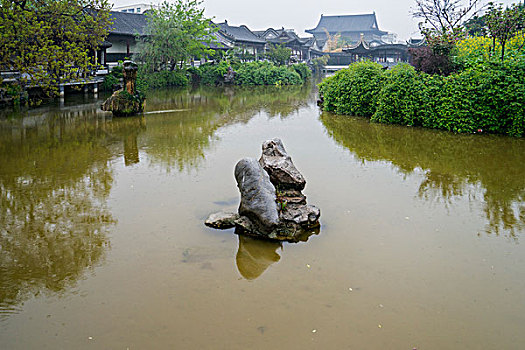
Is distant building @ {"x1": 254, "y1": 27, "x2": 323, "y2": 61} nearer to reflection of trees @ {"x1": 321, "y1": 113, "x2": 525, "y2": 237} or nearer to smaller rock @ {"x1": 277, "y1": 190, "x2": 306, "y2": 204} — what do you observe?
reflection of trees @ {"x1": 321, "y1": 113, "x2": 525, "y2": 237}

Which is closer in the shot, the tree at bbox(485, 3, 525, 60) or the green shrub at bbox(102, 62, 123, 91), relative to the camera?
the tree at bbox(485, 3, 525, 60)

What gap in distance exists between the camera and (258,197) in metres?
5.55

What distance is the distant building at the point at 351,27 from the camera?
235 feet

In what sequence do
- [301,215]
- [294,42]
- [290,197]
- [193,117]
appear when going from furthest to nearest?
[294,42] < [193,117] < [290,197] < [301,215]

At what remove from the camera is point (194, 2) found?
28750mm

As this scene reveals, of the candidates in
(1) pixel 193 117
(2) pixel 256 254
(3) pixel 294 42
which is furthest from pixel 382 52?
(2) pixel 256 254

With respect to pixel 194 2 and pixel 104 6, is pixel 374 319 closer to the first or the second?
pixel 104 6

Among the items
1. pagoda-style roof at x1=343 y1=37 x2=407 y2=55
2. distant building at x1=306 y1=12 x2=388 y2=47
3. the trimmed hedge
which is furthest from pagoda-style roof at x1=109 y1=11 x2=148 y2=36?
distant building at x1=306 y1=12 x2=388 y2=47

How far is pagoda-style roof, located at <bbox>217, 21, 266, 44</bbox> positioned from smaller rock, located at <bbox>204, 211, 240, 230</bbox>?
35.3 metres

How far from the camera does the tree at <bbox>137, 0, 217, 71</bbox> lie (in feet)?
89.1

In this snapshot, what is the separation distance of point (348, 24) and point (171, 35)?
168ft

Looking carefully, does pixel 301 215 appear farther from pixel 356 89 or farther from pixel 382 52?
pixel 382 52

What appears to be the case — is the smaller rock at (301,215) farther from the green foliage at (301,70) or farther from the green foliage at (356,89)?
the green foliage at (301,70)

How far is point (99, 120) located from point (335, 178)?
8.86 meters
